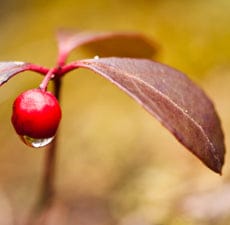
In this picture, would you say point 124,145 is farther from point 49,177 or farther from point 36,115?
point 36,115

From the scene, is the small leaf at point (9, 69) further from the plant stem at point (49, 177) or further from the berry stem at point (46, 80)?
the plant stem at point (49, 177)

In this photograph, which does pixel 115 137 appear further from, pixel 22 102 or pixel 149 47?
pixel 22 102

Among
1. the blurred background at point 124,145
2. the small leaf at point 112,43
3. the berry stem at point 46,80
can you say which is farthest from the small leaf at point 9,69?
the blurred background at point 124,145

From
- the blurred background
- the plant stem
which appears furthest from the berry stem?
the blurred background

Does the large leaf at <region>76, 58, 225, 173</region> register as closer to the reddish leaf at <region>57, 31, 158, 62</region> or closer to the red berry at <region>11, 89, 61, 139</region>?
the red berry at <region>11, 89, 61, 139</region>

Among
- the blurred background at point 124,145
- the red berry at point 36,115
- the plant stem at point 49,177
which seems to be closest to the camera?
the red berry at point 36,115

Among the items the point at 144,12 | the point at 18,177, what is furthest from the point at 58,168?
the point at 144,12
